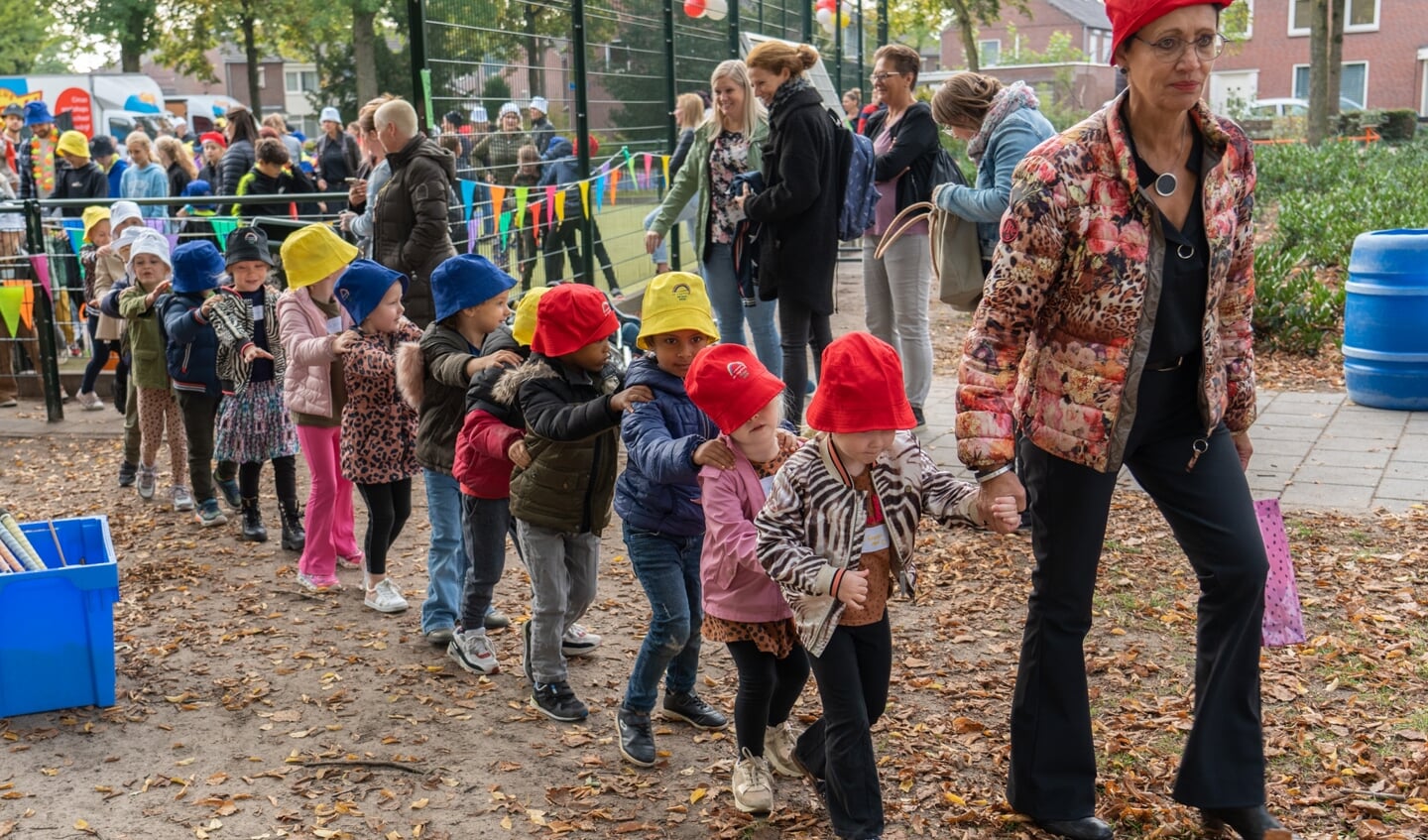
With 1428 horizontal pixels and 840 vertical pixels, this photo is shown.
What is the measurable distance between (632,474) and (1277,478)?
14.6 feet

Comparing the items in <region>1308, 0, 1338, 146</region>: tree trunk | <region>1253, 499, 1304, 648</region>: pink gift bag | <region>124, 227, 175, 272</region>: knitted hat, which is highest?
<region>1308, 0, 1338, 146</region>: tree trunk

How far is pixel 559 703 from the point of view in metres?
4.74

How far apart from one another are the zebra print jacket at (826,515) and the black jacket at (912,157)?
4.50 meters

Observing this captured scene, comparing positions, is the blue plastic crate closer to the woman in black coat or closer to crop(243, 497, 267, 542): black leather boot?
crop(243, 497, 267, 542): black leather boot

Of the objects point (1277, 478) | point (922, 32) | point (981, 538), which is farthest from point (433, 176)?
point (922, 32)

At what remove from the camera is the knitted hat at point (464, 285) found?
5098 millimetres

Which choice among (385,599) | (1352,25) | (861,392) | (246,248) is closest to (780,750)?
(861,392)

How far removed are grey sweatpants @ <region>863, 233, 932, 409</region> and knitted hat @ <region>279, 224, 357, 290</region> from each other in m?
3.15

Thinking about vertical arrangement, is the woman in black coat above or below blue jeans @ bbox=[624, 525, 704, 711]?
above

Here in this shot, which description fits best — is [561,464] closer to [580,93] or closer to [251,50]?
[580,93]

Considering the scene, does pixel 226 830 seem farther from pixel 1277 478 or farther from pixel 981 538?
pixel 1277 478

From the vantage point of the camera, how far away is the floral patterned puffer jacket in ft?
10.7

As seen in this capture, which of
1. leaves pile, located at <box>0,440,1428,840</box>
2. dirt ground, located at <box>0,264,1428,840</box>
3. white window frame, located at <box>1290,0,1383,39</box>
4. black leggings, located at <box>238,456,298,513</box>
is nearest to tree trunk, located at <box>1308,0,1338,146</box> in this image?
dirt ground, located at <box>0,264,1428,840</box>

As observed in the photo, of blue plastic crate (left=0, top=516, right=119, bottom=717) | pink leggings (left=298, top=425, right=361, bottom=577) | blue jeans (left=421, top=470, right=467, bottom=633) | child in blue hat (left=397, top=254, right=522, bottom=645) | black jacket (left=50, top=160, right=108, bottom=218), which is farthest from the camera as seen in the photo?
black jacket (left=50, top=160, right=108, bottom=218)
